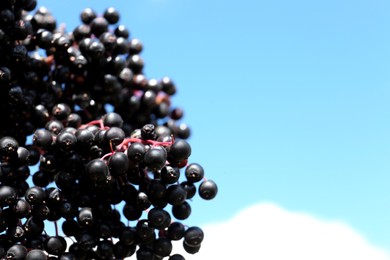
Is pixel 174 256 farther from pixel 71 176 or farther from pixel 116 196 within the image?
pixel 71 176

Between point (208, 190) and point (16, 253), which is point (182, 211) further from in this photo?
point (16, 253)

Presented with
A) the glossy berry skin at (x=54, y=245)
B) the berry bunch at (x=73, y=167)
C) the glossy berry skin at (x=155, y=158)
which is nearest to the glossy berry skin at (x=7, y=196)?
the berry bunch at (x=73, y=167)

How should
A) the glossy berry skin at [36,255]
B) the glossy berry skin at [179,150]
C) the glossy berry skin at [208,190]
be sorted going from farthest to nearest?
the glossy berry skin at [208,190] < the glossy berry skin at [179,150] < the glossy berry skin at [36,255]

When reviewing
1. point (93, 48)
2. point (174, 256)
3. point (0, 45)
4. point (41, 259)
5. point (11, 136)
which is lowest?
point (41, 259)

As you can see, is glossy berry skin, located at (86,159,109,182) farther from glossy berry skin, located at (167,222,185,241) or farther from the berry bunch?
glossy berry skin, located at (167,222,185,241)

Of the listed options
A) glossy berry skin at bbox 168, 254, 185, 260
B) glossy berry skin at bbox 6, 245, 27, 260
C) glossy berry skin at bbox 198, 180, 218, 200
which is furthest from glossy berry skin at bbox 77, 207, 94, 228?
glossy berry skin at bbox 198, 180, 218, 200

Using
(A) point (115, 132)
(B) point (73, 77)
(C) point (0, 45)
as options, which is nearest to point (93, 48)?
(B) point (73, 77)

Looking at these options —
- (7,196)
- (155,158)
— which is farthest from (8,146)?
(155,158)

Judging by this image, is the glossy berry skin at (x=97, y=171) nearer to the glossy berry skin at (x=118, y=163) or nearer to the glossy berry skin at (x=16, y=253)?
the glossy berry skin at (x=118, y=163)
